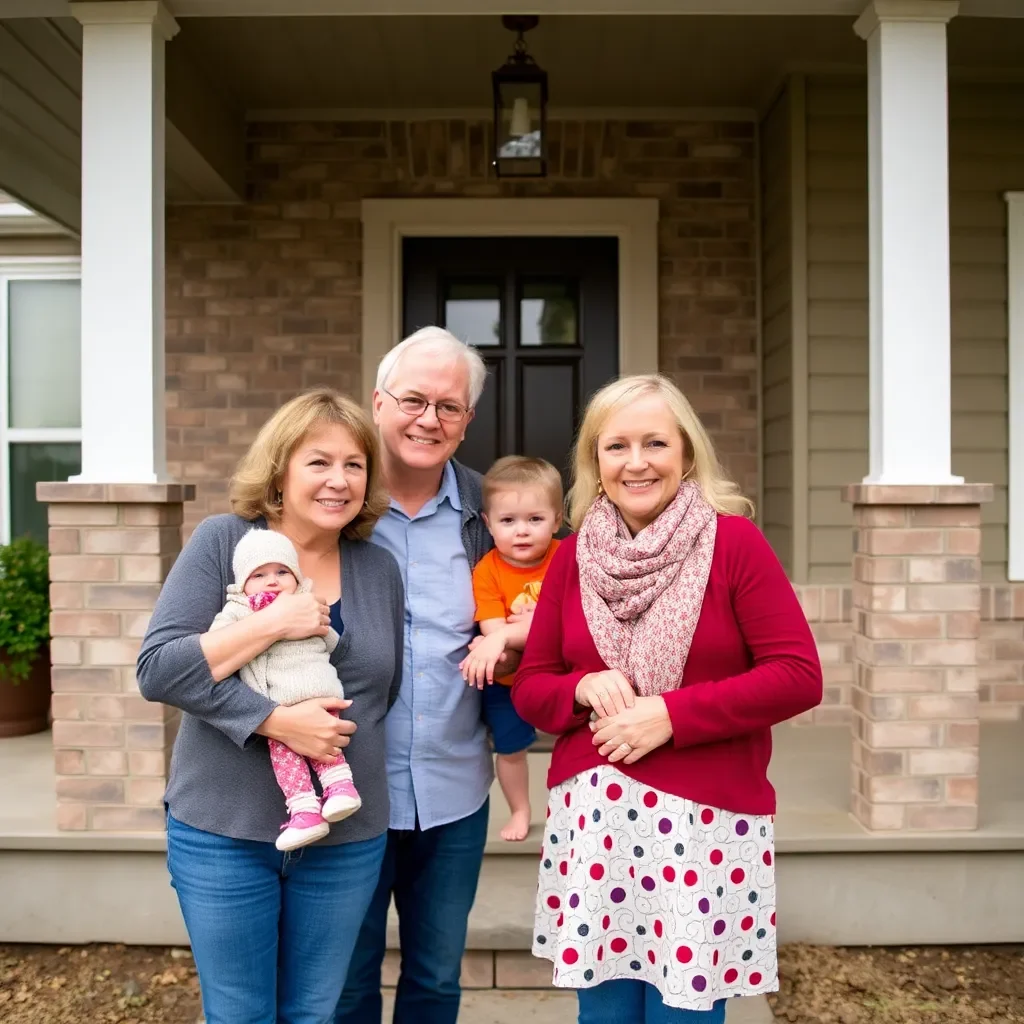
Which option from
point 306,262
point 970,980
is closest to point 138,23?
point 306,262

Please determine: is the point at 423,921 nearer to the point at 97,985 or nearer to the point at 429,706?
the point at 429,706

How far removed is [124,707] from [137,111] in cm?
169

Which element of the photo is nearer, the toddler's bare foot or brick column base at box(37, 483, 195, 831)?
the toddler's bare foot

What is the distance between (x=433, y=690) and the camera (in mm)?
1794

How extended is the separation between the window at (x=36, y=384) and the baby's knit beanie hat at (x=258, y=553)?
4.11 meters

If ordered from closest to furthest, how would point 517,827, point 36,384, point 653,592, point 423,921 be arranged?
1. point 653,592
2. point 423,921
3. point 517,827
4. point 36,384

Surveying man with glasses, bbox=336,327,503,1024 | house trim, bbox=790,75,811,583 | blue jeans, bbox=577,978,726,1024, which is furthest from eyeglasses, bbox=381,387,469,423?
house trim, bbox=790,75,811,583

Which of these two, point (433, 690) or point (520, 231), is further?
point (520, 231)

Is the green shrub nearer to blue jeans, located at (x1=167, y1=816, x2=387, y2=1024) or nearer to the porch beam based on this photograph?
the porch beam

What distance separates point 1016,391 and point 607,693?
11.4 feet

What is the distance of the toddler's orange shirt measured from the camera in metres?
1.88

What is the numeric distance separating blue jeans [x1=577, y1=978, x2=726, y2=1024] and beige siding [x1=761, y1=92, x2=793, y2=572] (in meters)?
2.82

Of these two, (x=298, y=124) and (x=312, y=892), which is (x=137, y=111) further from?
(x=312, y=892)

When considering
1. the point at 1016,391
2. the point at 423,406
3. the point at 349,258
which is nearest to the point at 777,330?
the point at 1016,391
